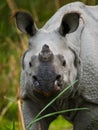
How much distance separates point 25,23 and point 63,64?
651 mm

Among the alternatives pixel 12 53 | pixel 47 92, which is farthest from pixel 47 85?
pixel 12 53

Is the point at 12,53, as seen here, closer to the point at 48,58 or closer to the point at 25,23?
the point at 25,23

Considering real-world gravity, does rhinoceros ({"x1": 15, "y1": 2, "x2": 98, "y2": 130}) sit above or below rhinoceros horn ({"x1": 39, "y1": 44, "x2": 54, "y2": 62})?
below

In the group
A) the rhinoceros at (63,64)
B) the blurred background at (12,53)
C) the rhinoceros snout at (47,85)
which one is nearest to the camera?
the rhinoceros snout at (47,85)

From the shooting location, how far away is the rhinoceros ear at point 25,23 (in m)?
7.04

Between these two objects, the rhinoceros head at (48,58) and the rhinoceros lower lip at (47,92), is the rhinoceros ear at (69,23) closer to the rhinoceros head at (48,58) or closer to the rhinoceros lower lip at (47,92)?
the rhinoceros head at (48,58)

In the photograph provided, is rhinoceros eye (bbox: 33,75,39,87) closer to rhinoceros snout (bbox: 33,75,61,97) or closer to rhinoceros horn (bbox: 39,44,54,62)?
rhinoceros snout (bbox: 33,75,61,97)

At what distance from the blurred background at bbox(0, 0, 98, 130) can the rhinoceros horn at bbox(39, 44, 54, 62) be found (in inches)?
97.6

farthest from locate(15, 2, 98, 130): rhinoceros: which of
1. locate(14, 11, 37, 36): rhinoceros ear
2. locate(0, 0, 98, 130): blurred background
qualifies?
locate(0, 0, 98, 130): blurred background

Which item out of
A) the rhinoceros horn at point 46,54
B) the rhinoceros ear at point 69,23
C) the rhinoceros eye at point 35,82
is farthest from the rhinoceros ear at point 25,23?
the rhinoceros eye at point 35,82

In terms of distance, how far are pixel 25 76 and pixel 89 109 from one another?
0.77 meters

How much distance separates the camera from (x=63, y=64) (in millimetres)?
6676

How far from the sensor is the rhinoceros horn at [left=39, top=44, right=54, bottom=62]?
649cm

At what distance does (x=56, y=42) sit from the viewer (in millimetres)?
6848
